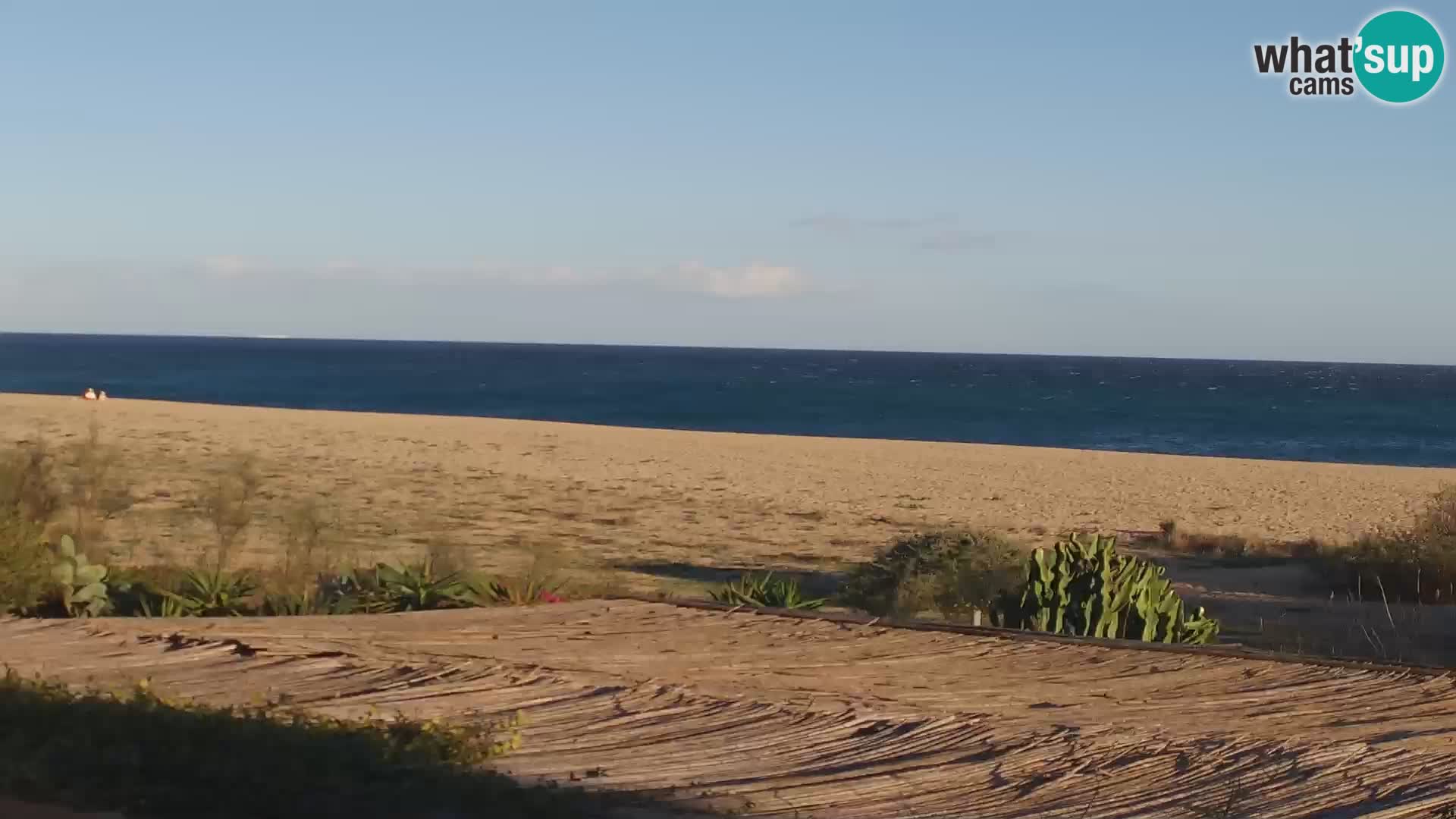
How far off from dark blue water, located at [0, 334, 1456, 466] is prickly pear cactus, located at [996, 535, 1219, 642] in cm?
4106

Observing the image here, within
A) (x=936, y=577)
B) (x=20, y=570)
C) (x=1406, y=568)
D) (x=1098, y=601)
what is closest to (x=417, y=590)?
(x=20, y=570)

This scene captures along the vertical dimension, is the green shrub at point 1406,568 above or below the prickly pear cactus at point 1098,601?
below

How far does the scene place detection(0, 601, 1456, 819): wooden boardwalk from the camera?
16.5 ft

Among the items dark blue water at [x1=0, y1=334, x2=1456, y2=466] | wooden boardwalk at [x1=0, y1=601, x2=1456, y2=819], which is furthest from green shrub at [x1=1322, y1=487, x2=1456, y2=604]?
dark blue water at [x1=0, y1=334, x2=1456, y2=466]

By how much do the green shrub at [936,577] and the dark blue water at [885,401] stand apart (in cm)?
3756

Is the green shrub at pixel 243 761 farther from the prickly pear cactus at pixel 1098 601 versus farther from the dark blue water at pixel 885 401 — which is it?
the dark blue water at pixel 885 401

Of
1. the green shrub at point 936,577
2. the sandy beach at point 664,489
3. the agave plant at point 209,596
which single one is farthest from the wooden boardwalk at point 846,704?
the sandy beach at point 664,489

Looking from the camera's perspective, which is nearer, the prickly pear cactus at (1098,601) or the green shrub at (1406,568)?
the prickly pear cactus at (1098,601)

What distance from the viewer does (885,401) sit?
253 feet

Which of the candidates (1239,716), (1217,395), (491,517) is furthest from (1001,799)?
(1217,395)

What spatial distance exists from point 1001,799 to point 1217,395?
302ft

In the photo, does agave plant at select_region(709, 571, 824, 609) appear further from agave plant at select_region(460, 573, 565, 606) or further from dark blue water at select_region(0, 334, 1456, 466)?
dark blue water at select_region(0, 334, 1456, 466)

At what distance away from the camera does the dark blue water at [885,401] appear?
5553cm

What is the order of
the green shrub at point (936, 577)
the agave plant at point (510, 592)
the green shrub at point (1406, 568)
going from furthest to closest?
the green shrub at point (1406, 568)
the green shrub at point (936, 577)
the agave plant at point (510, 592)
